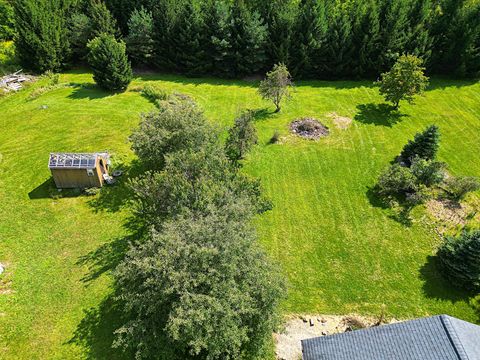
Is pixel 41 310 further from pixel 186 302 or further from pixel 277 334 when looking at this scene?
pixel 277 334

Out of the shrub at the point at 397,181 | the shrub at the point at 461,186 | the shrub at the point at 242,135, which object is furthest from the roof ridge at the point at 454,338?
the shrub at the point at 242,135

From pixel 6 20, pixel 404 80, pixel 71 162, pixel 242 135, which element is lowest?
pixel 71 162

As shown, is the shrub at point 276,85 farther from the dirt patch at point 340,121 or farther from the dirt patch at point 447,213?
the dirt patch at point 447,213

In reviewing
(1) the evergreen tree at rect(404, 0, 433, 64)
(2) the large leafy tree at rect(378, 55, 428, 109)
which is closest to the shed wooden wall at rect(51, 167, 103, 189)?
(2) the large leafy tree at rect(378, 55, 428, 109)

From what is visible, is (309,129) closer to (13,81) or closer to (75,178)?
(75,178)

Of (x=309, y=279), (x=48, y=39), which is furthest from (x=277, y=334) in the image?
(x=48, y=39)

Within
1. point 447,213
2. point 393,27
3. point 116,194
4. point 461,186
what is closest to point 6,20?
point 116,194

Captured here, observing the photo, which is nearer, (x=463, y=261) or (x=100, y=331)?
(x=100, y=331)
